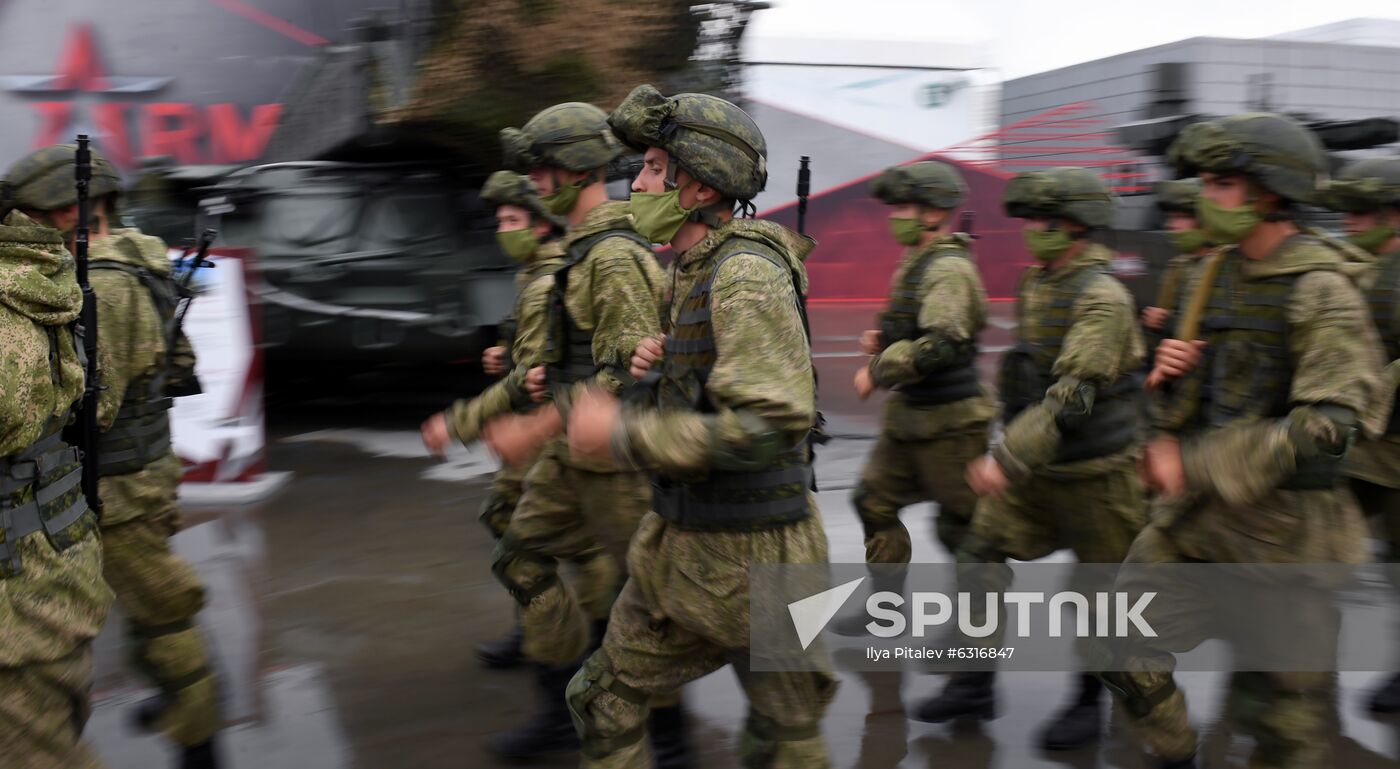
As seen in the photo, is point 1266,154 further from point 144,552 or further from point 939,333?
point 144,552

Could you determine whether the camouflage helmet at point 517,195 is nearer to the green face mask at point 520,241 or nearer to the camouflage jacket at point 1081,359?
the green face mask at point 520,241

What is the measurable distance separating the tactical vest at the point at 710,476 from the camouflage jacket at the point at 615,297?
78 cm

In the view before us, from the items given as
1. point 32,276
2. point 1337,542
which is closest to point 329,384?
point 32,276

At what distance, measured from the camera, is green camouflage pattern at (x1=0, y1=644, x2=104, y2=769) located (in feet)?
9.43

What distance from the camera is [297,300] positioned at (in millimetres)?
9414

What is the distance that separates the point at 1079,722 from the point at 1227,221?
1.96m

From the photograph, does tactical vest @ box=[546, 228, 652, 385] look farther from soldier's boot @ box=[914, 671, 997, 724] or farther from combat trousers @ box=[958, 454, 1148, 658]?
soldier's boot @ box=[914, 671, 997, 724]

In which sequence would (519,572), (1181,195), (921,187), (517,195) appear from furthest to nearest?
1. (1181,195)
2. (921,187)
3. (517,195)
4. (519,572)

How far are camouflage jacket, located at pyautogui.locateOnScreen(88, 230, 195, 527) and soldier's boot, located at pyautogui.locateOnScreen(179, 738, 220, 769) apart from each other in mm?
740

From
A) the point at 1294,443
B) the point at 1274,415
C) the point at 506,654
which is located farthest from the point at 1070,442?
the point at 506,654

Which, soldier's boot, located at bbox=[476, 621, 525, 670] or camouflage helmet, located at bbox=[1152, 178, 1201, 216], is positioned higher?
camouflage helmet, located at bbox=[1152, 178, 1201, 216]

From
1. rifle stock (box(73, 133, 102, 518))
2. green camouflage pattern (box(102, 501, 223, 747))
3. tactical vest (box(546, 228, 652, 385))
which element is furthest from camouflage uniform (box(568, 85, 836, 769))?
green camouflage pattern (box(102, 501, 223, 747))

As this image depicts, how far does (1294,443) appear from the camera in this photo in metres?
3.02

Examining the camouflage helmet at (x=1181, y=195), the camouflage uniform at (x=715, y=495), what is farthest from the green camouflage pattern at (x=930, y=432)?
the camouflage uniform at (x=715, y=495)
